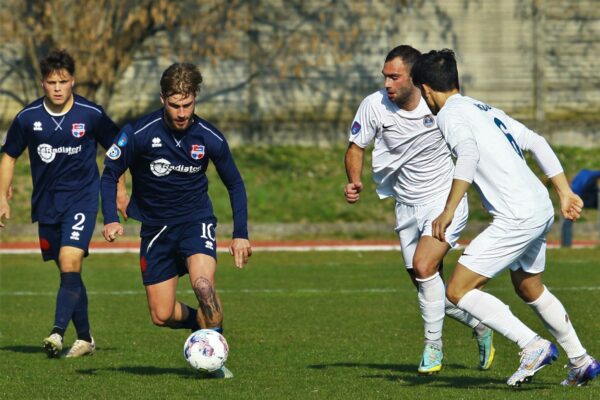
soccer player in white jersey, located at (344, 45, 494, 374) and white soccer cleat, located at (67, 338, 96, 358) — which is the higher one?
soccer player in white jersey, located at (344, 45, 494, 374)

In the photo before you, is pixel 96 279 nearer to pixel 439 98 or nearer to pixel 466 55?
Answer: pixel 439 98

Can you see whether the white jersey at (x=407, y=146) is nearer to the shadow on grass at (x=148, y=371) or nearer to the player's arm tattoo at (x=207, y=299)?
the player's arm tattoo at (x=207, y=299)

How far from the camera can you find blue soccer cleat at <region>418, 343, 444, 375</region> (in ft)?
25.7

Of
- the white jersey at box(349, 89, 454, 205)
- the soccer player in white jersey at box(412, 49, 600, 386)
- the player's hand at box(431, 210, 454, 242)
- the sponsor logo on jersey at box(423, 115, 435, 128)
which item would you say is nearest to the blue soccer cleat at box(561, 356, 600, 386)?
the soccer player in white jersey at box(412, 49, 600, 386)

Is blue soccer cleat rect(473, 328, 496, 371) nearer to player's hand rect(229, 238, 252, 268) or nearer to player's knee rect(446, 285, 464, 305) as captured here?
player's knee rect(446, 285, 464, 305)

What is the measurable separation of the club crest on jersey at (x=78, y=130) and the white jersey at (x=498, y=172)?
3.32m

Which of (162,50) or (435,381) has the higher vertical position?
(162,50)

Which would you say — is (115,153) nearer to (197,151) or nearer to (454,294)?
Answer: (197,151)

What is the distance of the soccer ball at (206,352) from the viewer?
7512 millimetres

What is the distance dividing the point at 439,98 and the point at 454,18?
1888 centimetres

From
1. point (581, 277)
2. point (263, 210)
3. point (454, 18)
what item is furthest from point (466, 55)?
point (581, 277)

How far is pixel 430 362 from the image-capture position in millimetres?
7848

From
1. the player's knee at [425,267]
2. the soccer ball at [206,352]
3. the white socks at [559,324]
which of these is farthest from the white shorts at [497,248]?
the soccer ball at [206,352]

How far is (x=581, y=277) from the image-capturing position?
14.8 m
